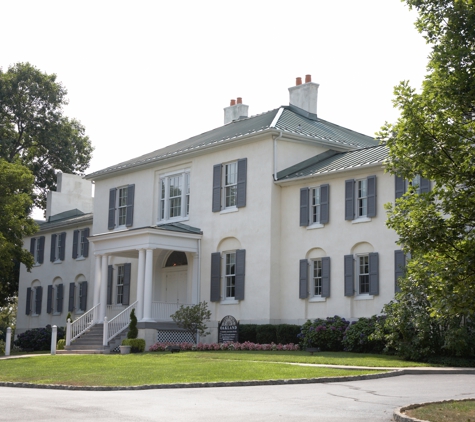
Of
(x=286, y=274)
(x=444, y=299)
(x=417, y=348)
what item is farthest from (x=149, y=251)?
(x=444, y=299)

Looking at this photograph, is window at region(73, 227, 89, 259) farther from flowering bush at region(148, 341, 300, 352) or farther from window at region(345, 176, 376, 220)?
window at region(345, 176, 376, 220)

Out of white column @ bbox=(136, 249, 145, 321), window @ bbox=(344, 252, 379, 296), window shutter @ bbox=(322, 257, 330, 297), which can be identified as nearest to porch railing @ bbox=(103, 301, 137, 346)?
white column @ bbox=(136, 249, 145, 321)

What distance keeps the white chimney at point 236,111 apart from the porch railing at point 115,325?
11818 mm

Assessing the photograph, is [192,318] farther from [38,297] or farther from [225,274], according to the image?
Answer: [38,297]

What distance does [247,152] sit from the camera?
108ft

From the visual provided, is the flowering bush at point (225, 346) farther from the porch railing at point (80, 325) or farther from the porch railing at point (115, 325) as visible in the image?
the porch railing at point (80, 325)

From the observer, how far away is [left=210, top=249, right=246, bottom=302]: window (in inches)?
1273

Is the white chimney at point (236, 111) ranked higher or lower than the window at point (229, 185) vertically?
higher

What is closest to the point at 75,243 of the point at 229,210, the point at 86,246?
the point at 86,246

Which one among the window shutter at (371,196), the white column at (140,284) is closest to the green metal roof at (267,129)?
the window shutter at (371,196)

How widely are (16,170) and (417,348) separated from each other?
898 inches

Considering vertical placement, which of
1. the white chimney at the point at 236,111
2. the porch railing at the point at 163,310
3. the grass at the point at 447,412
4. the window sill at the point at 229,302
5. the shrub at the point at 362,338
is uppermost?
A: the white chimney at the point at 236,111

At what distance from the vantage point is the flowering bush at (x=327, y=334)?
27797 mm

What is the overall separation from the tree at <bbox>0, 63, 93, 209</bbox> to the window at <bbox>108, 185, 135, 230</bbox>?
51.5ft
